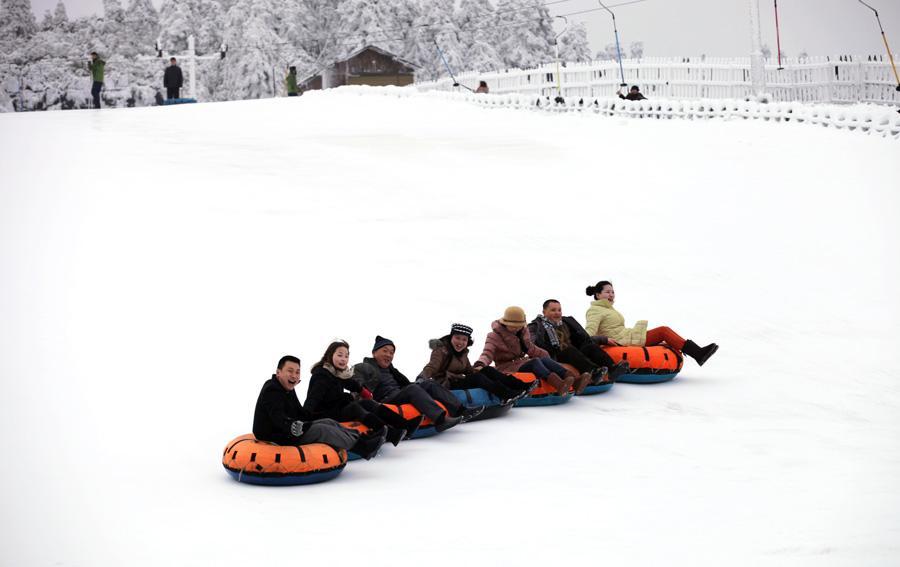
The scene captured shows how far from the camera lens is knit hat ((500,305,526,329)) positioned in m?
11.2

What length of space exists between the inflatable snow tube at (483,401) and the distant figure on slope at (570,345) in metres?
1.01

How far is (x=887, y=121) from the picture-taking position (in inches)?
942

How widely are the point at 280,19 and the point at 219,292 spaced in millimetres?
59175

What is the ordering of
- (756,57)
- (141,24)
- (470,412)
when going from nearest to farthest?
(470,412), (756,57), (141,24)

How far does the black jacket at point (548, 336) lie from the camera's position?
1167 cm

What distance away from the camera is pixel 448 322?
14008 mm

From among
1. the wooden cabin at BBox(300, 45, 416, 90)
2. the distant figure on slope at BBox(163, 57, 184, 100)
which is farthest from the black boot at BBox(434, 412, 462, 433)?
the wooden cabin at BBox(300, 45, 416, 90)

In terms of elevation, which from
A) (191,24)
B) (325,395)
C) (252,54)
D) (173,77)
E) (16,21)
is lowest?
(325,395)

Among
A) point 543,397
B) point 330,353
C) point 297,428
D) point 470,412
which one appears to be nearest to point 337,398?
point 330,353

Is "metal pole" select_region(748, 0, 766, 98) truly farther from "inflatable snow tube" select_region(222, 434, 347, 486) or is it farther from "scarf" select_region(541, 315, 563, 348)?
"inflatable snow tube" select_region(222, 434, 347, 486)

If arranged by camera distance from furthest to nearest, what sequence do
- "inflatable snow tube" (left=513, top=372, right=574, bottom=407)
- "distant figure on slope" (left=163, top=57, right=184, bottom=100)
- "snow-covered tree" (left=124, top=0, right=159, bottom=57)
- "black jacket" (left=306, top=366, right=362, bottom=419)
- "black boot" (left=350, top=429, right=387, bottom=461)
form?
"snow-covered tree" (left=124, top=0, right=159, bottom=57)
"distant figure on slope" (left=163, top=57, right=184, bottom=100)
"inflatable snow tube" (left=513, top=372, right=574, bottom=407)
"black jacket" (left=306, top=366, right=362, bottom=419)
"black boot" (left=350, top=429, right=387, bottom=461)

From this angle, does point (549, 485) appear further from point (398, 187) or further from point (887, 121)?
point (887, 121)

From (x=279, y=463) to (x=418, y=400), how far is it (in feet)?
5.62

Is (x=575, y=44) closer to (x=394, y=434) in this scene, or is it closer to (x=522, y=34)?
(x=522, y=34)
